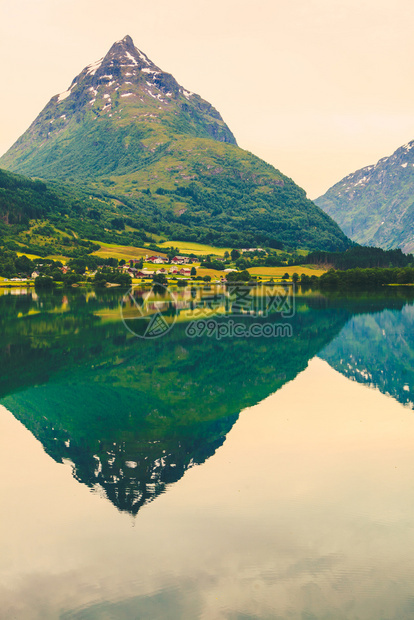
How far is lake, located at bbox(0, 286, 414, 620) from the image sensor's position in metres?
11.5

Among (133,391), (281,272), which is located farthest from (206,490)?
(281,272)

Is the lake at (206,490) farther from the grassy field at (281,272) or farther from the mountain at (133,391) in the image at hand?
the grassy field at (281,272)

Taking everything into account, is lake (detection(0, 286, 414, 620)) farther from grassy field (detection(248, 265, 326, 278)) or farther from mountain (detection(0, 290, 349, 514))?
grassy field (detection(248, 265, 326, 278))

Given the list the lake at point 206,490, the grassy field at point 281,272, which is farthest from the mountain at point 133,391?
the grassy field at point 281,272

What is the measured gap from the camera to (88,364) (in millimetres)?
38562

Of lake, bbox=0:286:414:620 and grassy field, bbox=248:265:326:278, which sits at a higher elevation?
grassy field, bbox=248:265:326:278

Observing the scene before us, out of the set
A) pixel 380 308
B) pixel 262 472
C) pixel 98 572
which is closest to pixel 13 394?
pixel 262 472

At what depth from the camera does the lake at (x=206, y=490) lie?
11.5m

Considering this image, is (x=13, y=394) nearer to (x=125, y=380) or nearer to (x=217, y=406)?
(x=125, y=380)

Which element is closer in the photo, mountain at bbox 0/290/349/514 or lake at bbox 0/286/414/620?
lake at bbox 0/286/414/620

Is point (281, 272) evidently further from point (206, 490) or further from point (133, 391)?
point (206, 490)

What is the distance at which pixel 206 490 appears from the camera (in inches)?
653

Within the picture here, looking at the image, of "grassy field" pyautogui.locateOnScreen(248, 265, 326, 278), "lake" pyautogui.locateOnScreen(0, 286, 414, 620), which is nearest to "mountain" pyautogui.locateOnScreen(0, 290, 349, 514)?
"lake" pyautogui.locateOnScreen(0, 286, 414, 620)

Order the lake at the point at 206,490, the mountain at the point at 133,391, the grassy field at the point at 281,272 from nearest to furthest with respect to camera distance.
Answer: the lake at the point at 206,490 < the mountain at the point at 133,391 < the grassy field at the point at 281,272
